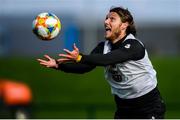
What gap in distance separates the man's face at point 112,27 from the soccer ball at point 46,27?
0.91 meters

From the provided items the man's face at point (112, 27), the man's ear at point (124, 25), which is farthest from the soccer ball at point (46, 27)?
the man's ear at point (124, 25)

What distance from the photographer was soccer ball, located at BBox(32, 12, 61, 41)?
1096 cm

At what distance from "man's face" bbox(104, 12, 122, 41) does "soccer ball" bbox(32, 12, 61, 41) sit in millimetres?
915

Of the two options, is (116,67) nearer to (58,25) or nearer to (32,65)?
(58,25)

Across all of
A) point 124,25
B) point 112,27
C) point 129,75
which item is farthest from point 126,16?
point 129,75

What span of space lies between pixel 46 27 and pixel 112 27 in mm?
1068

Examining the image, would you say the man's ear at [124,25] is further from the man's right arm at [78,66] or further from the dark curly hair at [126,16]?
the man's right arm at [78,66]

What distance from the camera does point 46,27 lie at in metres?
11.0

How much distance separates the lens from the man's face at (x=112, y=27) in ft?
34.3

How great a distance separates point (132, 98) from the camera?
10.4 metres

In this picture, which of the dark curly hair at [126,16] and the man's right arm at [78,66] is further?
the man's right arm at [78,66]

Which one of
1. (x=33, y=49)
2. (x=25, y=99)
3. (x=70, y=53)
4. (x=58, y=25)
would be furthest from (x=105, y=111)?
(x=33, y=49)

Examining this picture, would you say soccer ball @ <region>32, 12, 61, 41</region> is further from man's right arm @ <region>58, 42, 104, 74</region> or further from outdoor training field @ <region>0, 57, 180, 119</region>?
outdoor training field @ <region>0, 57, 180, 119</region>

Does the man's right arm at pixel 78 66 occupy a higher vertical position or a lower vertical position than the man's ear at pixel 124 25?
lower
